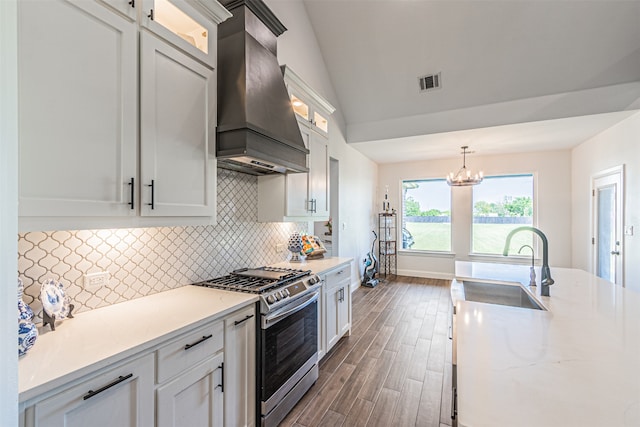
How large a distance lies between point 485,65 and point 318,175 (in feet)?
9.18

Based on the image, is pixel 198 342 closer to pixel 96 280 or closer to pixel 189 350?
pixel 189 350

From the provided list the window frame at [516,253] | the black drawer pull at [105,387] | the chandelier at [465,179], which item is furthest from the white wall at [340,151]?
the black drawer pull at [105,387]

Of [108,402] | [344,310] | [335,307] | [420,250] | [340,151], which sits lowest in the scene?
[344,310]

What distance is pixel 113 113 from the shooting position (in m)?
1.30

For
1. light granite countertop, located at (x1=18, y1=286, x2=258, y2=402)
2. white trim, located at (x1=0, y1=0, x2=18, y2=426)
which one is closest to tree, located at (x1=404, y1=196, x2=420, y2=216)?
light granite countertop, located at (x1=18, y1=286, x2=258, y2=402)

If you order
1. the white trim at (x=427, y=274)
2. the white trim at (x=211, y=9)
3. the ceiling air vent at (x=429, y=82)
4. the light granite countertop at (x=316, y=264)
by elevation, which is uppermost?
the ceiling air vent at (x=429, y=82)

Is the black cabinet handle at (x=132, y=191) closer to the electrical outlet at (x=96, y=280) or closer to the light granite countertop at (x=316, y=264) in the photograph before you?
the electrical outlet at (x=96, y=280)

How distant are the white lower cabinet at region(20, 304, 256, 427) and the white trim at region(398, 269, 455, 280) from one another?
5.44m

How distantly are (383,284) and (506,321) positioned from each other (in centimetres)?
457

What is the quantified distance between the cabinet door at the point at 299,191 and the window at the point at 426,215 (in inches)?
172

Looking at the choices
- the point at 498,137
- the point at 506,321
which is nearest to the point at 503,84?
the point at 498,137

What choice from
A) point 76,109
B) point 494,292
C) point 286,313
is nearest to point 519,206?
point 494,292

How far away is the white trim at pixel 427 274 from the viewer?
626 centimetres

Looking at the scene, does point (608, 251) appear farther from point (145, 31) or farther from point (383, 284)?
point (145, 31)
